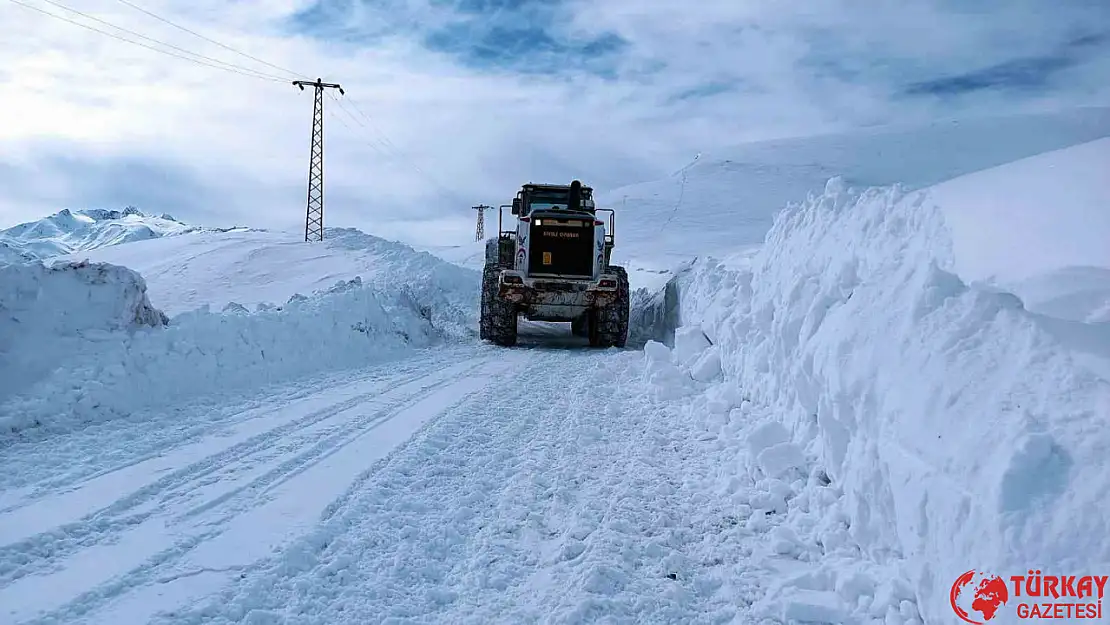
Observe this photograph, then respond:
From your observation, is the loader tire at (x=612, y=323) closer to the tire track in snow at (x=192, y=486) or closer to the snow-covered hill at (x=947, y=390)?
the tire track in snow at (x=192, y=486)

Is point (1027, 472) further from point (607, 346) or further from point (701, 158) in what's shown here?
point (701, 158)

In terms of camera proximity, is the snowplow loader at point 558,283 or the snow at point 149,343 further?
the snowplow loader at point 558,283

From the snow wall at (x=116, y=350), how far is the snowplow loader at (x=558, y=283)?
145 inches

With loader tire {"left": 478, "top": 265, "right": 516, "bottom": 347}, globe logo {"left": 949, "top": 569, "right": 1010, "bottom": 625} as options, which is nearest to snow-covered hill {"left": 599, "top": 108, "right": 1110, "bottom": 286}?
loader tire {"left": 478, "top": 265, "right": 516, "bottom": 347}

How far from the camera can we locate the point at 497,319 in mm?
12867

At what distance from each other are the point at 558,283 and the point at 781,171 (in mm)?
40151

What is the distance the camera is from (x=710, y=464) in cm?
509

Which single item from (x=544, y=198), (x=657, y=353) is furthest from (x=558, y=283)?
(x=657, y=353)

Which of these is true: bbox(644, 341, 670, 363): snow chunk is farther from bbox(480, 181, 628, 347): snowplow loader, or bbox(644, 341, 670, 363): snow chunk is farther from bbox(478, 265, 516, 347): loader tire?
bbox(478, 265, 516, 347): loader tire

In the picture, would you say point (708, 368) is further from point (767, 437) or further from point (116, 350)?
point (116, 350)

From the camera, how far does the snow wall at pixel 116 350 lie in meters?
5.90

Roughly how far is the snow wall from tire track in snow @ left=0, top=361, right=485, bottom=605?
154 centimetres

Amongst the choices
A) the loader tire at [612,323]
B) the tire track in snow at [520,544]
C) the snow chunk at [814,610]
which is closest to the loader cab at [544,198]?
the loader tire at [612,323]

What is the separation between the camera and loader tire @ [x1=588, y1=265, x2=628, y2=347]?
1275 centimetres
